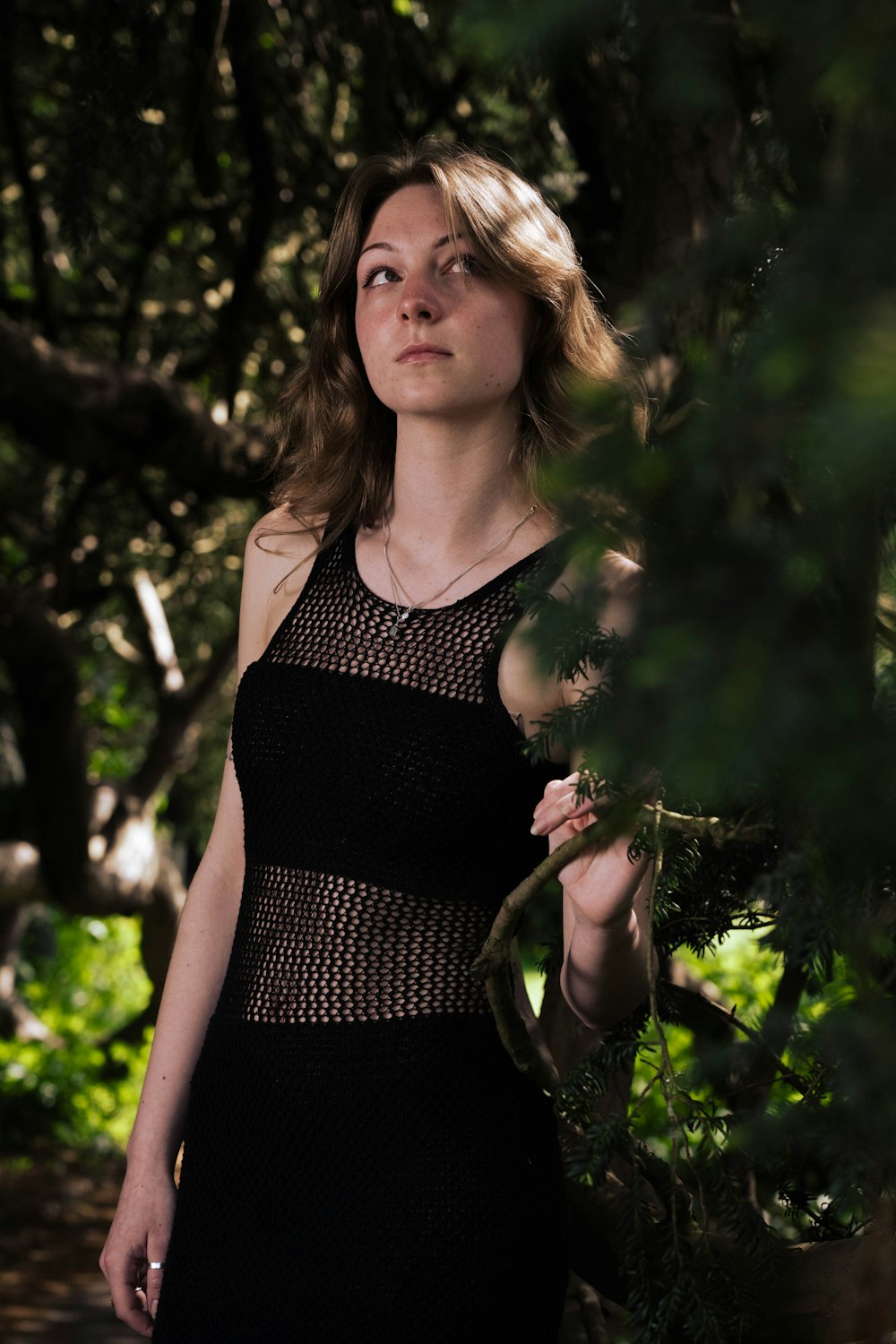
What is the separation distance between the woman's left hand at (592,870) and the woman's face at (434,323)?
655 mm


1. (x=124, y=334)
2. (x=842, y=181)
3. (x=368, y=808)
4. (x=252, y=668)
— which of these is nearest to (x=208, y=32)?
(x=124, y=334)

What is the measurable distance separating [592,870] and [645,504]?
2.62 feet

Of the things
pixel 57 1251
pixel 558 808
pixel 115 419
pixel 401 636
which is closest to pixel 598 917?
pixel 558 808

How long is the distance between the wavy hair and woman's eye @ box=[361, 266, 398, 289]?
0.11 meters

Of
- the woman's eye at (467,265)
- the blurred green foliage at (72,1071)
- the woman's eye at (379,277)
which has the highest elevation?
the woman's eye at (467,265)

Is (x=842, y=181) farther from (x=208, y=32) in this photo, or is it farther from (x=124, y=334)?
A: (x=124, y=334)

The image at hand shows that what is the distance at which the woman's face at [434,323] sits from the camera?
74.2 inches

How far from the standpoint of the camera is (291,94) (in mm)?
4766

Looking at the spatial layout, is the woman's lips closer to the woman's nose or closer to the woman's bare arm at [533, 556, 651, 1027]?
the woman's nose

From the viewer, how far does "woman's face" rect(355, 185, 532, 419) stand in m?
1.89

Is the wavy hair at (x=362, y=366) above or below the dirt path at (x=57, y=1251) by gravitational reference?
above

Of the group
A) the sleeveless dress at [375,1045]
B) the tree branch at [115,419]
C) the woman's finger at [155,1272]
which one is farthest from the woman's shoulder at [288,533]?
the tree branch at [115,419]

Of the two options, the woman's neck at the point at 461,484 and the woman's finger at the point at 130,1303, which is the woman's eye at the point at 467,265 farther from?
the woman's finger at the point at 130,1303

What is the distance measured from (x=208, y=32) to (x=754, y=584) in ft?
11.1
